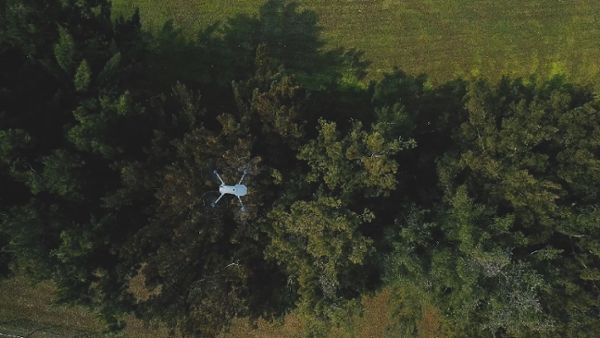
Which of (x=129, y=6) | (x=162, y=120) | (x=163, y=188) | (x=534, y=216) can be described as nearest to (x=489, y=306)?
(x=534, y=216)

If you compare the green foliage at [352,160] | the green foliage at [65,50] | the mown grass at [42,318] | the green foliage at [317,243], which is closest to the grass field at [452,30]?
the green foliage at [65,50]

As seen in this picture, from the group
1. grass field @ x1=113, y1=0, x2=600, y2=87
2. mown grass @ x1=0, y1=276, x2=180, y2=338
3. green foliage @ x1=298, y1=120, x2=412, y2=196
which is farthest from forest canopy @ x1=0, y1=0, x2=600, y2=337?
mown grass @ x1=0, y1=276, x2=180, y2=338

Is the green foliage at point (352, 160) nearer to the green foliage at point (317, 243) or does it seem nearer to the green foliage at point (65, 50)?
the green foliage at point (317, 243)

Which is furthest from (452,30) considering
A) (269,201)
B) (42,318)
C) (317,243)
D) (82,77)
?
(42,318)

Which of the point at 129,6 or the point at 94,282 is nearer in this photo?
the point at 94,282

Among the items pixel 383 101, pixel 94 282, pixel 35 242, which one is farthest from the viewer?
pixel 383 101

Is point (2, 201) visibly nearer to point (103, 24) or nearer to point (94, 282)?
point (94, 282)
